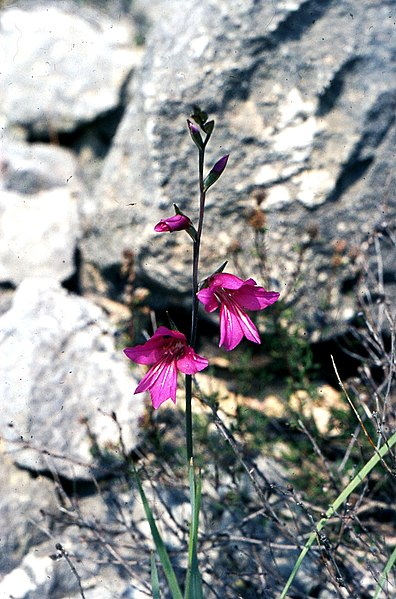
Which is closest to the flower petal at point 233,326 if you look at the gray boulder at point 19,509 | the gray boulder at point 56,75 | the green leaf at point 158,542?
the green leaf at point 158,542

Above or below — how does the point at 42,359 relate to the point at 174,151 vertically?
below

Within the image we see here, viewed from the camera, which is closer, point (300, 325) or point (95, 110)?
point (300, 325)

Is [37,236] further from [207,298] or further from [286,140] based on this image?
[207,298]

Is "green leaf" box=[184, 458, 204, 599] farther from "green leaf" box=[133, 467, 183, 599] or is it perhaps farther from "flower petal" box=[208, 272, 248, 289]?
"flower petal" box=[208, 272, 248, 289]

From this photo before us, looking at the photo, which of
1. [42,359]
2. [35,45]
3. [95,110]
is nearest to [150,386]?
[42,359]

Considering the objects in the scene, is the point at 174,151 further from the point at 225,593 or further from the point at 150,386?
the point at 225,593

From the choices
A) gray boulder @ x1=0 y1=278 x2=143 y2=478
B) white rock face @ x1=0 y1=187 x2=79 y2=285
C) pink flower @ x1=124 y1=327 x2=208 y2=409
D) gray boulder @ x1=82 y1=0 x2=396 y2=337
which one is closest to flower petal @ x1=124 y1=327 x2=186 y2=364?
pink flower @ x1=124 y1=327 x2=208 y2=409
